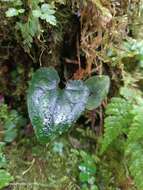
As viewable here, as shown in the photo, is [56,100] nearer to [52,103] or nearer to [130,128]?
[52,103]

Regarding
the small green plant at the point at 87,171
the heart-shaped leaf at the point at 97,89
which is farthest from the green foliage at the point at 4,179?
the heart-shaped leaf at the point at 97,89

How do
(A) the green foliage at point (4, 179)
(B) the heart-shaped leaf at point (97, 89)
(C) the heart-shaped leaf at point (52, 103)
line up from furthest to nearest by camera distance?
(B) the heart-shaped leaf at point (97, 89) → (C) the heart-shaped leaf at point (52, 103) → (A) the green foliage at point (4, 179)

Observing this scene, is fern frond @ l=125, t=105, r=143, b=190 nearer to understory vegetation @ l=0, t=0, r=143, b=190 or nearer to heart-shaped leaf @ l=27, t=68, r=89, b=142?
understory vegetation @ l=0, t=0, r=143, b=190

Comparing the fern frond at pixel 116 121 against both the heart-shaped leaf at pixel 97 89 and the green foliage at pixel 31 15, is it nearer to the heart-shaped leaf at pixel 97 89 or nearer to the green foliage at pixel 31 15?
the heart-shaped leaf at pixel 97 89

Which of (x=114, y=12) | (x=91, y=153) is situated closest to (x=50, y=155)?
(x=91, y=153)

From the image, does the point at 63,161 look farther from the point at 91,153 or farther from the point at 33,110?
the point at 33,110

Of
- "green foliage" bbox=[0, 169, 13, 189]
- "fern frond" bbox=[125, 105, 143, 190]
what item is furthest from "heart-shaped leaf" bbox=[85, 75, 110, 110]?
"green foliage" bbox=[0, 169, 13, 189]

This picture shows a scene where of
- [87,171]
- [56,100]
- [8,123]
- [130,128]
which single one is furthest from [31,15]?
[87,171]
